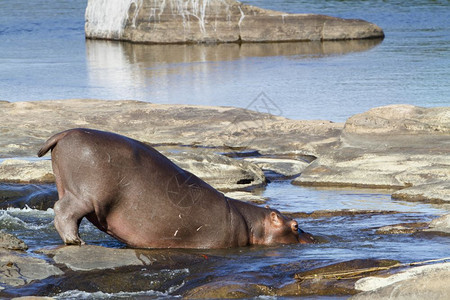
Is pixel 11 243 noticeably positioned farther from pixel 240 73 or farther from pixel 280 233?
pixel 240 73

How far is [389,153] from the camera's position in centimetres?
1220

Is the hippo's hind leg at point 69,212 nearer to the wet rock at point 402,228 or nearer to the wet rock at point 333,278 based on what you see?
the wet rock at point 333,278

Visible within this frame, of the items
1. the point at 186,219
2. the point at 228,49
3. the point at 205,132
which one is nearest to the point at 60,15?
the point at 228,49

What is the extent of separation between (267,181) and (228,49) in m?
17.7

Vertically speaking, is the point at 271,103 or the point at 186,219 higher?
the point at 186,219

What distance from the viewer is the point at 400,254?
723 centimetres

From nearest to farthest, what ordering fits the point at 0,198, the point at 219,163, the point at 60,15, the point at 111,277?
1. the point at 111,277
2. the point at 0,198
3. the point at 219,163
4. the point at 60,15

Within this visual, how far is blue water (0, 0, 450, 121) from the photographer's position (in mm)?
18938

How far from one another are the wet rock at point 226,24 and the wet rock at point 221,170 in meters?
18.8

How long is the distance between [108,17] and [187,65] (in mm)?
8074

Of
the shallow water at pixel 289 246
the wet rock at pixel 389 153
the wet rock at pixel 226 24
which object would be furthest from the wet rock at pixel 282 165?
the wet rock at pixel 226 24

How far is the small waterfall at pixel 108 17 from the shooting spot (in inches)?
1216

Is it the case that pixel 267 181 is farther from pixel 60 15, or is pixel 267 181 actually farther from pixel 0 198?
pixel 60 15

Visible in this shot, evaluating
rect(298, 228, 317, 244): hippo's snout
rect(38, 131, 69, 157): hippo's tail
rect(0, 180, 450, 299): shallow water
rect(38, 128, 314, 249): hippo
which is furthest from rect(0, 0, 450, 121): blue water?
rect(38, 131, 69, 157): hippo's tail
